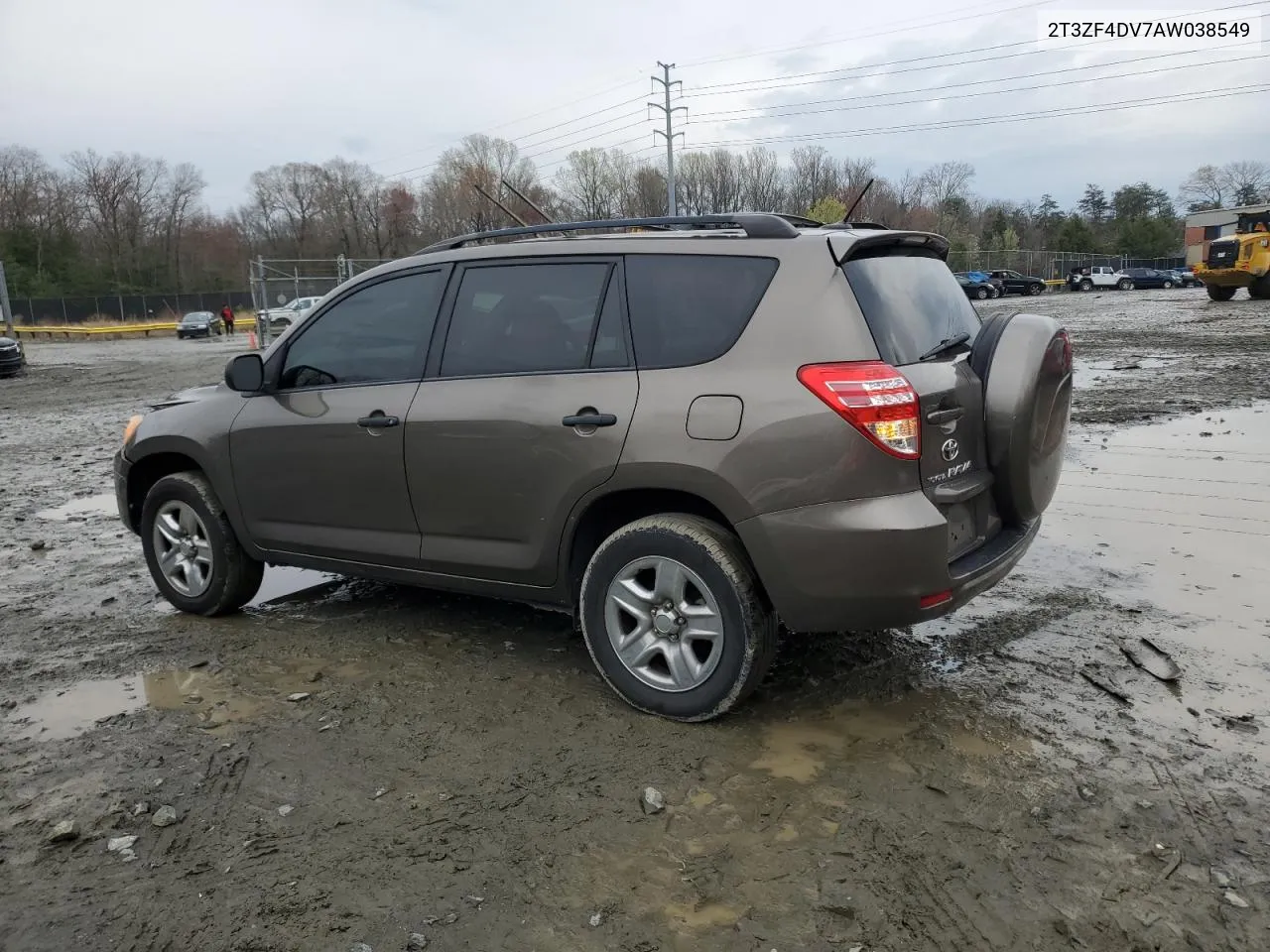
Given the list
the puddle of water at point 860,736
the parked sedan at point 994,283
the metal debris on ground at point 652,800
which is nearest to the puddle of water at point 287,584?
the metal debris on ground at point 652,800

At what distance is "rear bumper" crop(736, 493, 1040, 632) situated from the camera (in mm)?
3170

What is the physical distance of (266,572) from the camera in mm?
6004

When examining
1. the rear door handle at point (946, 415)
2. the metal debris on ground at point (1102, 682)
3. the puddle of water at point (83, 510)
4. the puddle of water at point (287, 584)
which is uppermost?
the rear door handle at point (946, 415)

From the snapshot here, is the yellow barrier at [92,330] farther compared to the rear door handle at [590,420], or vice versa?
the yellow barrier at [92,330]

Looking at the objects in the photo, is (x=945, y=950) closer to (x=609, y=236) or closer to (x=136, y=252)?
(x=609, y=236)

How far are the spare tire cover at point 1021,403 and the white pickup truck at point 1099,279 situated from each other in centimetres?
6158

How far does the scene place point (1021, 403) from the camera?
11.9 ft

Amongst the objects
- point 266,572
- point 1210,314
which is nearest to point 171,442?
point 266,572

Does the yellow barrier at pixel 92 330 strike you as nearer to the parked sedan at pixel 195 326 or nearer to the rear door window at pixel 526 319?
the parked sedan at pixel 195 326

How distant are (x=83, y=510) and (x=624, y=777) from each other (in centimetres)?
631

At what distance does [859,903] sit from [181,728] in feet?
8.68

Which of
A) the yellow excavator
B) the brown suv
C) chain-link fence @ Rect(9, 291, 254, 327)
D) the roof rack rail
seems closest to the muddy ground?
the brown suv

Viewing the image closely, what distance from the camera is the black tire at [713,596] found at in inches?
133

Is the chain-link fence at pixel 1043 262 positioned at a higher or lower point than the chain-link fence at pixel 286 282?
higher
